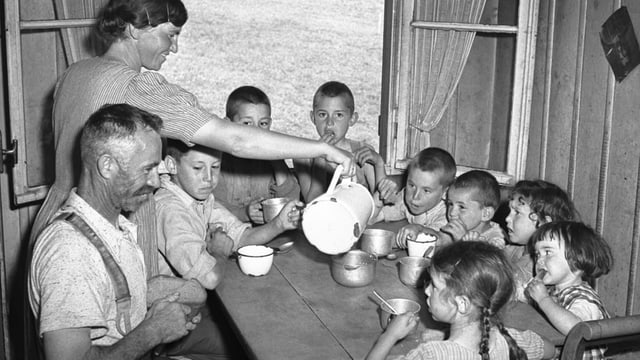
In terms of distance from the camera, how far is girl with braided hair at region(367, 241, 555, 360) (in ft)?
7.00

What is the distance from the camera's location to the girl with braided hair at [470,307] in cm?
213

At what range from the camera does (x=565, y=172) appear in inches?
159

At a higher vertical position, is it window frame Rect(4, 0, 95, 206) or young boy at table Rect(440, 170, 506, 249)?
window frame Rect(4, 0, 95, 206)

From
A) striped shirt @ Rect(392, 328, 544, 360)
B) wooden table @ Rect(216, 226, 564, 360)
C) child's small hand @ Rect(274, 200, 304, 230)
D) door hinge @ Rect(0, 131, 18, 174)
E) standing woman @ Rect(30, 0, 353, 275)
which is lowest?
wooden table @ Rect(216, 226, 564, 360)

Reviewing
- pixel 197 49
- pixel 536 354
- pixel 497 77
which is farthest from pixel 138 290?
pixel 197 49

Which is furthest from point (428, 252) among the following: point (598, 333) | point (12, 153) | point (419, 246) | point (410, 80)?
point (12, 153)

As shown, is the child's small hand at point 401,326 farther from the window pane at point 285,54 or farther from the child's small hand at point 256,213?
the window pane at point 285,54

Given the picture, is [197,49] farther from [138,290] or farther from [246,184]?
[138,290]

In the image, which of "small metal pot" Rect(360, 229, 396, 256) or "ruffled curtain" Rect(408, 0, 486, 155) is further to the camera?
"ruffled curtain" Rect(408, 0, 486, 155)

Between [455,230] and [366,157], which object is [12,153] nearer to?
[366,157]

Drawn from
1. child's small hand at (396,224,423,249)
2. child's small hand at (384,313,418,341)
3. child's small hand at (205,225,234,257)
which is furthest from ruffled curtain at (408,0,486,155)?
child's small hand at (384,313,418,341)

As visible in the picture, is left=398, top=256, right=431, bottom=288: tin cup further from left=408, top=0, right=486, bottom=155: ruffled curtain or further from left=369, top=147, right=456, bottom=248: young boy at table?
left=408, top=0, right=486, bottom=155: ruffled curtain

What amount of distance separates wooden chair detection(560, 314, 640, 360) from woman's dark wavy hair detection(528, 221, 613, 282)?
0.67 metres

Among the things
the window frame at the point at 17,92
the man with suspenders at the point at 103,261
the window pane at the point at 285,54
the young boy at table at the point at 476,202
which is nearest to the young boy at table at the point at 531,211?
the young boy at table at the point at 476,202
